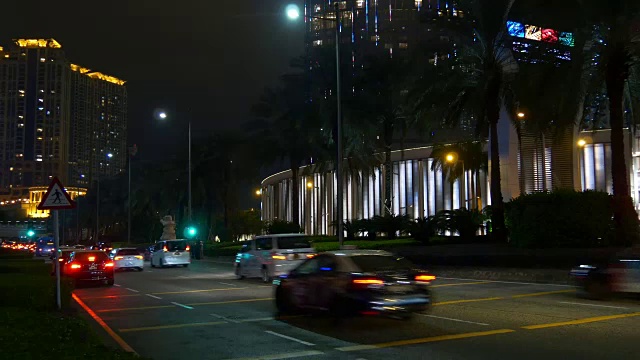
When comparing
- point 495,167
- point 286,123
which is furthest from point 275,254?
point 286,123

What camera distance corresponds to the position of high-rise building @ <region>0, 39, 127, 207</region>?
98688 millimetres

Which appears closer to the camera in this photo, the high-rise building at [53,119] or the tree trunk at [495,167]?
the tree trunk at [495,167]

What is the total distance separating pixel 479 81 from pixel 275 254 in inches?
546

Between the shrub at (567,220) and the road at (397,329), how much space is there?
9.18m

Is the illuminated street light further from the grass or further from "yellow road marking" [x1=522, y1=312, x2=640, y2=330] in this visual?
"yellow road marking" [x1=522, y1=312, x2=640, y2=330]

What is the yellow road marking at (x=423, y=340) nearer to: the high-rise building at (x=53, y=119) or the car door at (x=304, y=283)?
the car door at (x=304, y=283)

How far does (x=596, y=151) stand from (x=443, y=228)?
15.8 metres

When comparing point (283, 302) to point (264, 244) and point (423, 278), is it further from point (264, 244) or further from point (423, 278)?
point (264, 244)

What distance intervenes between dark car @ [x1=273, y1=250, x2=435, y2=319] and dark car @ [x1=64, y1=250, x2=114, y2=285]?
13.8 metres

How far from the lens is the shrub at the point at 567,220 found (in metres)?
27.0

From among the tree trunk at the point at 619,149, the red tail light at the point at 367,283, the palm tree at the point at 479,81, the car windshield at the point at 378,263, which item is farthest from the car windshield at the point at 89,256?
the tree trunk at the point at 619,149

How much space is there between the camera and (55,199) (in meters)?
14.6

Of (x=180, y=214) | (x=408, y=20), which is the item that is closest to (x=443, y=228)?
(x=180, y=214)

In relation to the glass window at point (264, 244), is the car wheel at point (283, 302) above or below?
below
